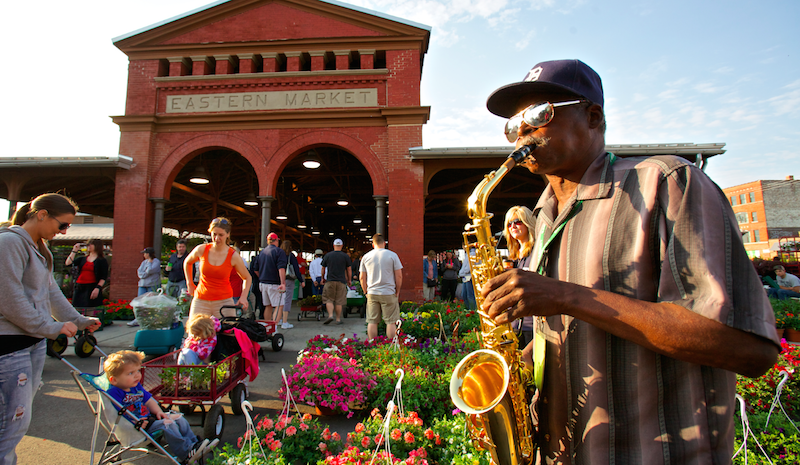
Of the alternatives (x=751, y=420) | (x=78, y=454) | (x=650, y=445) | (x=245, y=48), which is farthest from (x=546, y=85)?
(x=245, y=48)

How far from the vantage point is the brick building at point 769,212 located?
50.0 metres

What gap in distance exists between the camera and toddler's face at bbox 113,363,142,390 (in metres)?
3.22

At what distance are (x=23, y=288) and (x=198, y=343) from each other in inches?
76.4

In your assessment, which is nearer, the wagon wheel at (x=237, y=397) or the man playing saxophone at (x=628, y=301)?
the man playing saxophone at (x=628, y=301)

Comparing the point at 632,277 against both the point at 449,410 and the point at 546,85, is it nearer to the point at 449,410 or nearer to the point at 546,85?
the point at 546,85

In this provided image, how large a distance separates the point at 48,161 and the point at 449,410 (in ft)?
43.8

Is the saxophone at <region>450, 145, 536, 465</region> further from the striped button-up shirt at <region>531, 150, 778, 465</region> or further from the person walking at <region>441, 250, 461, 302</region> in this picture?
the person walking at <region>441, 250, 461, 302</region>

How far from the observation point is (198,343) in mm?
4371

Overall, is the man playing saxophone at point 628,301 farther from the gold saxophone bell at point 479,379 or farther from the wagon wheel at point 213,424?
the wagon wheel at point 213,424

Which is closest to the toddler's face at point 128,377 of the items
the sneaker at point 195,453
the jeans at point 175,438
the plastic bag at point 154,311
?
the jeans at point 175,438

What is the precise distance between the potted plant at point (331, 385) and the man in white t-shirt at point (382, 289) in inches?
88.6

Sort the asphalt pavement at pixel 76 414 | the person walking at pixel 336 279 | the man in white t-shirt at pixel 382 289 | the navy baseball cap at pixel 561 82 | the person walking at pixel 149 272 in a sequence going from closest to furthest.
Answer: the navy baseball cap at pixel 561 82, the asphalt pavement at pixel 76 414, the man in white t-shirt at pixel 382 289, the person walking at pixel 336 279, the person walking at pixel 149 272

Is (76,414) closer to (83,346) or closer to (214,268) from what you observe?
(83,346)

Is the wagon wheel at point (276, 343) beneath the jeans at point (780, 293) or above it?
beneath
